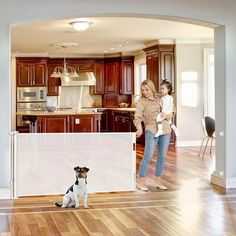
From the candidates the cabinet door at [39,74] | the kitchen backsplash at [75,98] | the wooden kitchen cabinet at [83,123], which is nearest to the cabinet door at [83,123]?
the wooden kitchen cabinet at [83,123]

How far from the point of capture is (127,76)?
1311cm

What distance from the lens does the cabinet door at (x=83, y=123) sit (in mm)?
9906

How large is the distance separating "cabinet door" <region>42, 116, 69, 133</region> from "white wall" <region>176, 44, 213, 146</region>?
261 cm

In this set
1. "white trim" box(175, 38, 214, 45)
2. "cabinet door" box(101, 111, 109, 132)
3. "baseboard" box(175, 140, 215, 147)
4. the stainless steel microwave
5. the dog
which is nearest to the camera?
the dog

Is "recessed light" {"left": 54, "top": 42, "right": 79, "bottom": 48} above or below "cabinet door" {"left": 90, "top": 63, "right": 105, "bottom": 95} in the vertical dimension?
above

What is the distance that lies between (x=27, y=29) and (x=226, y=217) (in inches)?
225

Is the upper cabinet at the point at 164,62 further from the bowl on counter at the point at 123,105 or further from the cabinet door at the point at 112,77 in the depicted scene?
the cabinet door at the point at 112,77

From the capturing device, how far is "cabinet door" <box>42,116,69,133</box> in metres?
9.71

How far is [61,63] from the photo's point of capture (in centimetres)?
1344

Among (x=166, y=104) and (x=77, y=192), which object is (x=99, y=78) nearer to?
(x=166, y=104)

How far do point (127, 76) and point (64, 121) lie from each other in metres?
3.78

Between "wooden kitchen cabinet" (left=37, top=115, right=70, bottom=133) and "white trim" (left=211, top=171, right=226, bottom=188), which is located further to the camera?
"wooden kitchen cabinet" (left=37, top=115, right=70, bottom=133)

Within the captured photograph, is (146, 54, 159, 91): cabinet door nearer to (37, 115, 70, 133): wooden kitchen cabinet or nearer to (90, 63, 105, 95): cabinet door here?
(37, 115, 70, 133): wooden kitchen cabinet

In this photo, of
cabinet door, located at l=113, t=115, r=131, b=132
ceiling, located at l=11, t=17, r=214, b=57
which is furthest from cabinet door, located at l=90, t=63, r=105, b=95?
cabinet door, located at l=113, t=115, r=131, b=132
